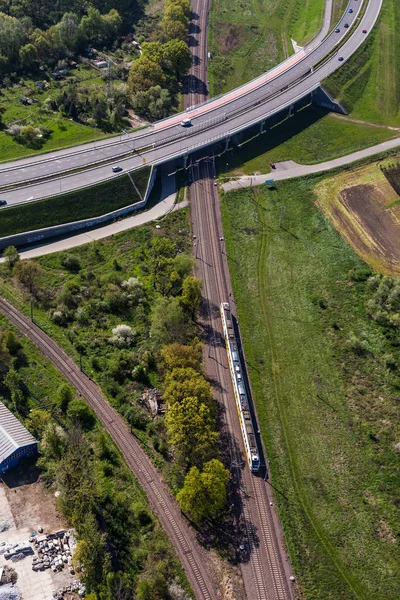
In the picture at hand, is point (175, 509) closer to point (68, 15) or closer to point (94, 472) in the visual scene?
point (94, 472)

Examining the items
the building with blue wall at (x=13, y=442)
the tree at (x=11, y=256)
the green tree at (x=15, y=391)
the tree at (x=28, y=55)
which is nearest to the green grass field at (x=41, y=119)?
the tree at (x=28, y=55)

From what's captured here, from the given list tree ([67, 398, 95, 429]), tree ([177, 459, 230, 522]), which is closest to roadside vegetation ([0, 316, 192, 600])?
tree ([67, 398, 95, 429])

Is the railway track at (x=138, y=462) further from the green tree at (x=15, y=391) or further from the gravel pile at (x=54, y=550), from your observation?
the gravel pile at (x=54, y=550)

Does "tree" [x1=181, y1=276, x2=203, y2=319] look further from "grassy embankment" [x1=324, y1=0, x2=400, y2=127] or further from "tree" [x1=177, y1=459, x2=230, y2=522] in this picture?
"grassy embankment" [x1=324, y1=0, x2=400, y2=127]

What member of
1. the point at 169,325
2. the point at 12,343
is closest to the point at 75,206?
the point at 12,343

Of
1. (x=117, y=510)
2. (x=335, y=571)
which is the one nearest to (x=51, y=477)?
(x=117, y=510)

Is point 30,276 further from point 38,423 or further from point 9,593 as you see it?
point 9,593
